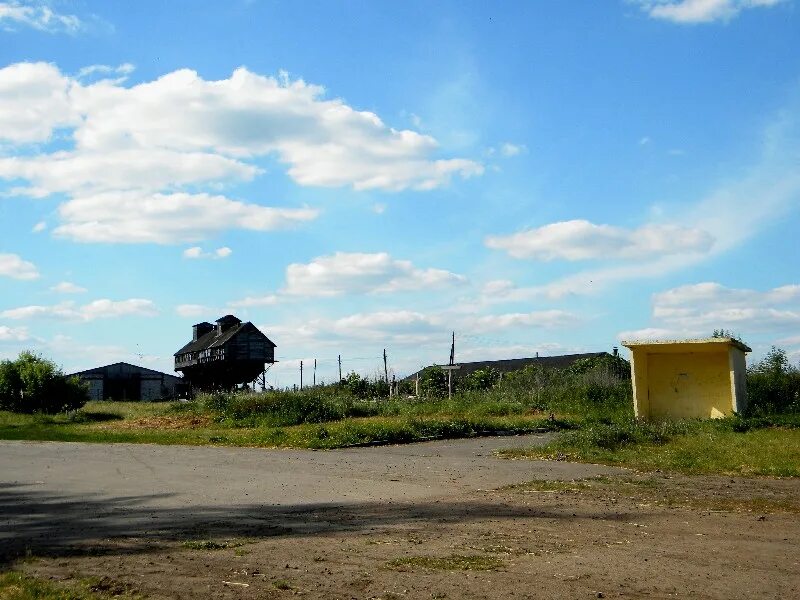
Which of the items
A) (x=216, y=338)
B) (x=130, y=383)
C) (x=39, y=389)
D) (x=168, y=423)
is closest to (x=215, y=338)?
(x=216, y=338)

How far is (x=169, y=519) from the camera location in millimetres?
9695

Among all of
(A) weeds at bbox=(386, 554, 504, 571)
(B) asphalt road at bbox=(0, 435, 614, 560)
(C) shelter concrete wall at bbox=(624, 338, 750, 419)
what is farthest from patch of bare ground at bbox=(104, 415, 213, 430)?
(A) weeds at bbox=(386, 554, 504, 571)

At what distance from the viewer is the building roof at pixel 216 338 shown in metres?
62.7

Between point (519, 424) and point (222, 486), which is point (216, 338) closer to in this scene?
point (519, 424)

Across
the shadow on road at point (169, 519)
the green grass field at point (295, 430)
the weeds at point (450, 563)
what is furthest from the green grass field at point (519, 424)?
the weeds at point (450, 563)

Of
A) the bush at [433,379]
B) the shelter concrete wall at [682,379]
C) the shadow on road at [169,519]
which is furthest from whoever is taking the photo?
the bush at [433,379]

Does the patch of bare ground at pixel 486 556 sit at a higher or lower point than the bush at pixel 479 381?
lower

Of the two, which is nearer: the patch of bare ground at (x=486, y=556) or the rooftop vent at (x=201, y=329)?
the patch of bare ground at (x=486, y=556)

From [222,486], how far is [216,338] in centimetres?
5392

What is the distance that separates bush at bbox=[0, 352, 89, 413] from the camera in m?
44.1

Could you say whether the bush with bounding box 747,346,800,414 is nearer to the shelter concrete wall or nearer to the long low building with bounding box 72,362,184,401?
the shelter concrete wall

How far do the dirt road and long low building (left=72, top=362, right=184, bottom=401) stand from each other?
61.2 m

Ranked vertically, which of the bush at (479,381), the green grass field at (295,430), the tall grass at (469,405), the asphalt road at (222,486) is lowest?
the asphalt road at (222,486)

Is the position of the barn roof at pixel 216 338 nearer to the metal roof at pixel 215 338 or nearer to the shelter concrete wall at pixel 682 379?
the metal roof at pixel 215 338
